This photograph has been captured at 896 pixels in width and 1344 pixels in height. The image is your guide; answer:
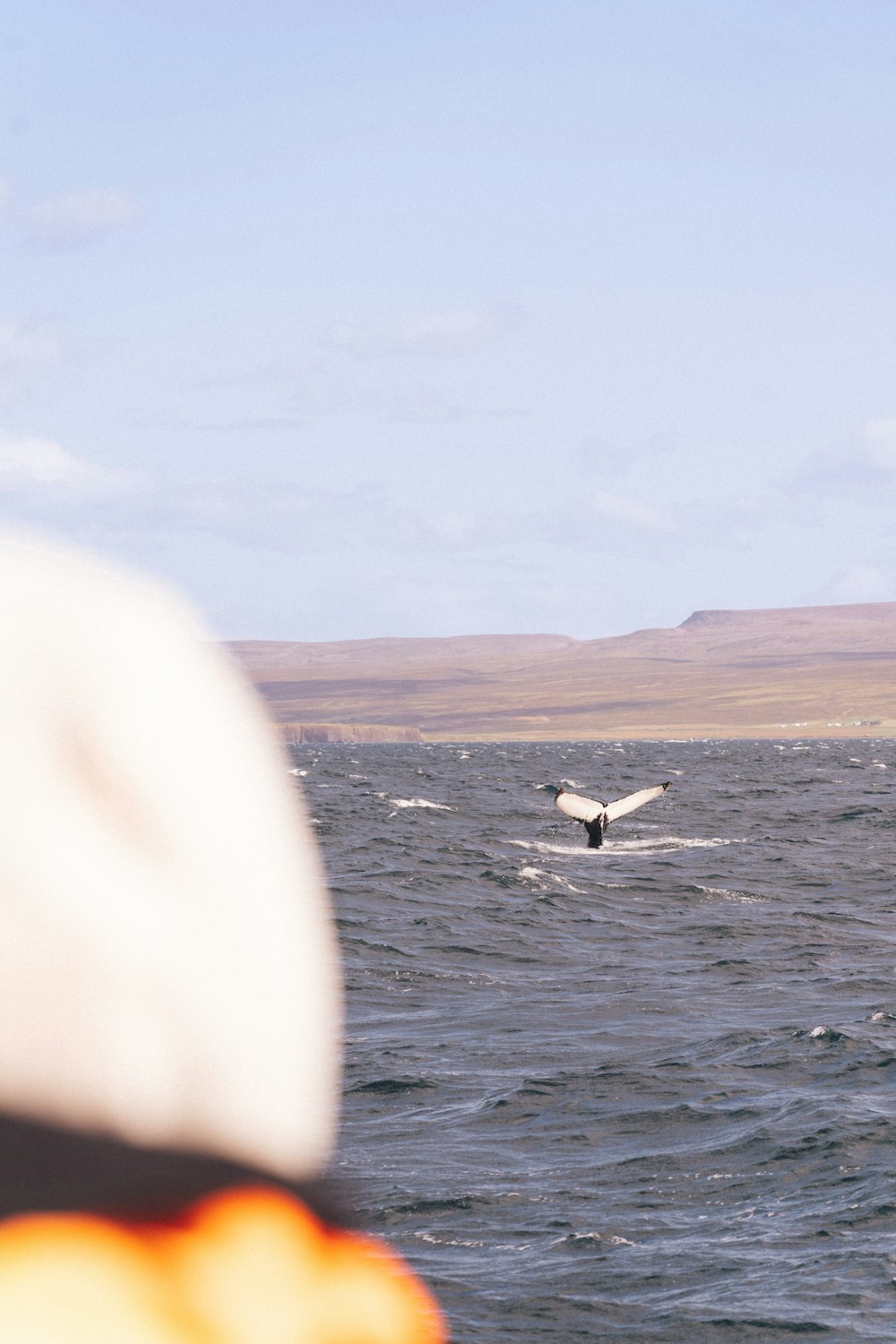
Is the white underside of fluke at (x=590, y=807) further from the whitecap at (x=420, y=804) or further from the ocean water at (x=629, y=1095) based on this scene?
the whitecap at (x=420, y=804)

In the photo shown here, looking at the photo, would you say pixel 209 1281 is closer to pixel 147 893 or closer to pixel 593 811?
pixel 147 893

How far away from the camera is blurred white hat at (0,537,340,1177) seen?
156 cm

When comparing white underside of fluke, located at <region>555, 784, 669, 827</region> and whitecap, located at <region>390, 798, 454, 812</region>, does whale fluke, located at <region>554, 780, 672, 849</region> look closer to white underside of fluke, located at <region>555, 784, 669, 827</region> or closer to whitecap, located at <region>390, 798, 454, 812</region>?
white underside of fluke, located at <region>555, 784, 669, 827</region>

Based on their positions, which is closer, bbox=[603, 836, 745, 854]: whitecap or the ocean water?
the ocean water

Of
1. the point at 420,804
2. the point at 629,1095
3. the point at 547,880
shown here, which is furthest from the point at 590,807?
the point at 629,1095

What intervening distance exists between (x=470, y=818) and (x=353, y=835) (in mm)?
10032

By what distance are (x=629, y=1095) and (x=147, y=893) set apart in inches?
577

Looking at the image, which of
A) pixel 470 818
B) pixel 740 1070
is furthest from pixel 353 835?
pixel 740 1070

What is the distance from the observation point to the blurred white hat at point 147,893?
1561 mm

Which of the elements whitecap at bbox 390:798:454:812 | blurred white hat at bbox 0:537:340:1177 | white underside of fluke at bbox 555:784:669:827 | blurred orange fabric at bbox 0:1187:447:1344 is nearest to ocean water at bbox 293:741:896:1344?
blurred orange fabric at bbox 0:1187:447:1344

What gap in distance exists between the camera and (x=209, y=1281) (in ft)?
5.20

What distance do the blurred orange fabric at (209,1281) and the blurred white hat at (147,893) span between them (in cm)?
7

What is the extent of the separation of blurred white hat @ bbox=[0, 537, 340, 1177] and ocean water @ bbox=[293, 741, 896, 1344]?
0.24 m

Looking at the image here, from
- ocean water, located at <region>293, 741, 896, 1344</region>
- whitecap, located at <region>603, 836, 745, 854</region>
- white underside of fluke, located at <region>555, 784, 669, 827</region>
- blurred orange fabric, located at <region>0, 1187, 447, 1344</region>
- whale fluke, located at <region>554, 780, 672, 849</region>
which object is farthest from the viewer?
white underside of fluke, located at <region>555, 784, 669, 827</region>
